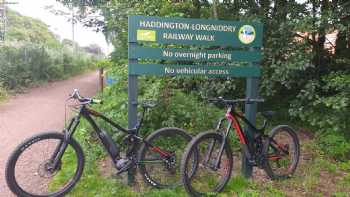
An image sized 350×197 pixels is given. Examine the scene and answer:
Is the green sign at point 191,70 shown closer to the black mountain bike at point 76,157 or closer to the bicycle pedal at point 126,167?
the black mountain bike at point 76,157

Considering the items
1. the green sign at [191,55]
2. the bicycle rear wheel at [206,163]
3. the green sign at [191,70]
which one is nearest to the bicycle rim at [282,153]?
the bicycle rear wheel at [206,163]

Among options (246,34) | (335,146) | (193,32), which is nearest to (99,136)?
(193,32)

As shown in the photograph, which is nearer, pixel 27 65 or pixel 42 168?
pixel 42 168

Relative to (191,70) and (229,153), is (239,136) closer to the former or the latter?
(229,153)

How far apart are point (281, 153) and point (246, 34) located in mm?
1659

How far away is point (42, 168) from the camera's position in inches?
163

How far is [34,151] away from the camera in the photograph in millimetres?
4094

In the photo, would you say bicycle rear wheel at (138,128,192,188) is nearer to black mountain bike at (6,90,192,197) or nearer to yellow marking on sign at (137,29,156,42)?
black mountain bike at (6,90,192,197)

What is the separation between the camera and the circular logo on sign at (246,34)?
488 centimetres

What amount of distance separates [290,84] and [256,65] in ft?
5.99

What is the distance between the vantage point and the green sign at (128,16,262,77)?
4.38 meters

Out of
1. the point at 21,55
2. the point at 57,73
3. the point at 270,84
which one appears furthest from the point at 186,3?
the point at 57,73

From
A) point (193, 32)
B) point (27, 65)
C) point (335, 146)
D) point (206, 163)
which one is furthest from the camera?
point (27, 65)

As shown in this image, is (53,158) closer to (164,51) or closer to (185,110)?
(164,51)
